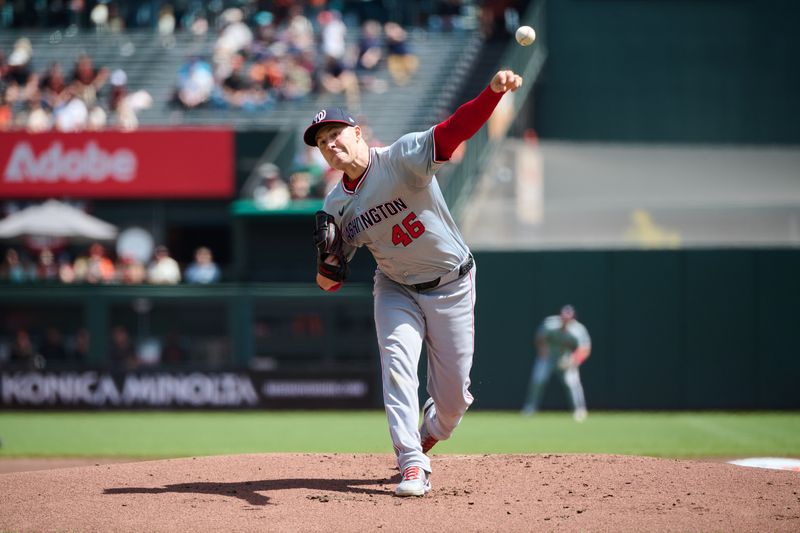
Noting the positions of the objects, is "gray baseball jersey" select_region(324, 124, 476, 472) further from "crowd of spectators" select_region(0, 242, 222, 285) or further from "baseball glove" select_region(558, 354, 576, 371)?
"crowd of spectators" select_region(0, 242, 222, 285)

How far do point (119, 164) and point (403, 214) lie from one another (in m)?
13.2

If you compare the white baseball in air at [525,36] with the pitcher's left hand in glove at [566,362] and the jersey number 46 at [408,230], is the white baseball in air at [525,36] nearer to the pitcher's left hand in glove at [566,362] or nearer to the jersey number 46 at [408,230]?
the jersey number 46 at [408,230]

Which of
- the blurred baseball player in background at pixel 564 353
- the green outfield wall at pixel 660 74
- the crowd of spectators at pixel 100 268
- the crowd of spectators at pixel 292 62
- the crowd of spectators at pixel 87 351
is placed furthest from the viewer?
the green outfield wall at pixel 660 74

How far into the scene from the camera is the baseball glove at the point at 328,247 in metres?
6.30

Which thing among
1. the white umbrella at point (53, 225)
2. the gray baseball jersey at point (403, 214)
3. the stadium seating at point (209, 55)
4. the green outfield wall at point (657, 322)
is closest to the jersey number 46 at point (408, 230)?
the gray baseball jersey at point (403, 214)

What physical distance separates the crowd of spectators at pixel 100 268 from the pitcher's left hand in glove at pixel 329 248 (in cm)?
1106

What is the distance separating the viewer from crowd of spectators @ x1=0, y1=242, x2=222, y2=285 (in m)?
17.4

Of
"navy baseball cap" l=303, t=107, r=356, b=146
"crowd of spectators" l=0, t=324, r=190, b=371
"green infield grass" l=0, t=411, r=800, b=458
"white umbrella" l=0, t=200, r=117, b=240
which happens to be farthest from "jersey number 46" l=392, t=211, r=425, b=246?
"white umbrella" l=0, t=200, r=117, b=240

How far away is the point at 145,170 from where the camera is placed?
1841 cm

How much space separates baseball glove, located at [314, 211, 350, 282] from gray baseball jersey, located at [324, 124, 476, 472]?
8 centimetres

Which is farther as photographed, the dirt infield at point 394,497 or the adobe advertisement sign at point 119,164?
the adobe advertisement sign at point 119,164

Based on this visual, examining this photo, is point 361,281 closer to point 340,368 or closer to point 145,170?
point 340,368

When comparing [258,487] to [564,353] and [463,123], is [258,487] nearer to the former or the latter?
[463,123]

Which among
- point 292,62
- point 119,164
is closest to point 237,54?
point 292,62
